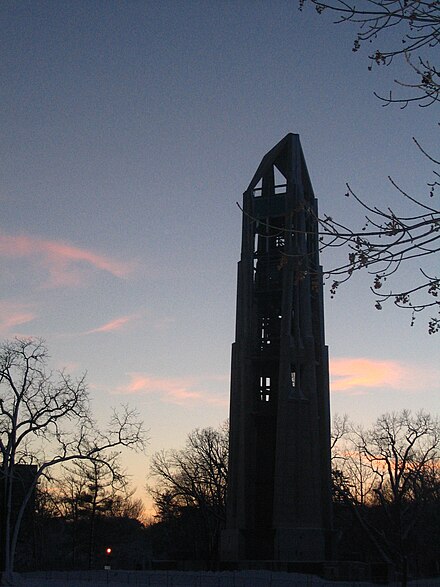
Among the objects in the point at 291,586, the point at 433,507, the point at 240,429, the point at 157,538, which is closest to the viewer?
the point at 291,586

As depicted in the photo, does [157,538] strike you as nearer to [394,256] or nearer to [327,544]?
[327,544]

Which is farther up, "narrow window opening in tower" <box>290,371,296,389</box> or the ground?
"narrow window opening in tower" <box>290,371,296,389</box>

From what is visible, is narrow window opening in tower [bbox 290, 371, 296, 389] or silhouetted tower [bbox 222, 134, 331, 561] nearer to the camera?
silhouetted tower [bbox 222, 134, 331, 561]

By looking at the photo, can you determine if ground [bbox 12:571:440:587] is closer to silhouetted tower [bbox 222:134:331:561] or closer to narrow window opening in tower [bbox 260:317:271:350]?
silhouetted tower [bbox 222:134:331:561]

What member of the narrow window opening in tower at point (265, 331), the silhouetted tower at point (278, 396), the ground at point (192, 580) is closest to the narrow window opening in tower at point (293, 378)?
the silhouetted tower at point (278, 396)

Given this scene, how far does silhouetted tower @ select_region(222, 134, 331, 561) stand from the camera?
41094mm

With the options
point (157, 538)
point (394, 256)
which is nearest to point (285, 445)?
point (394, 256)

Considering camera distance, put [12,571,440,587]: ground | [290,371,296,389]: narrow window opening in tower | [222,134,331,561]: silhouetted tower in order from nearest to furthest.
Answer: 1. [12,571,440,587]: ground
2. [222,134,331,561]: silhouetted tower
3. [290,371,296,389]: narrow window opening in tower

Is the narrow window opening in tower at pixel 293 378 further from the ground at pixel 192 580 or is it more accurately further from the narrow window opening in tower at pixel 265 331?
the ground at pixel 192 580

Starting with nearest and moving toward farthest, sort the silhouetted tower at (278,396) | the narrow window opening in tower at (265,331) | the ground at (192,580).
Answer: the ground at (192,580) → the silhouetted tower at (278,396) → the narrow window opening in tower at (265,331)

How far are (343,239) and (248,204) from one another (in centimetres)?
4097

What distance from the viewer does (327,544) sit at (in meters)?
42.7

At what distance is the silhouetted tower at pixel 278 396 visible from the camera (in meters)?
41.1

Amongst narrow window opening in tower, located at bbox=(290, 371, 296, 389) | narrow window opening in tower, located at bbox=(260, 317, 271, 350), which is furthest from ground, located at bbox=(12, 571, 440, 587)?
narrow window opening in tower, located at bbox=(260, 317, 271, 350)
